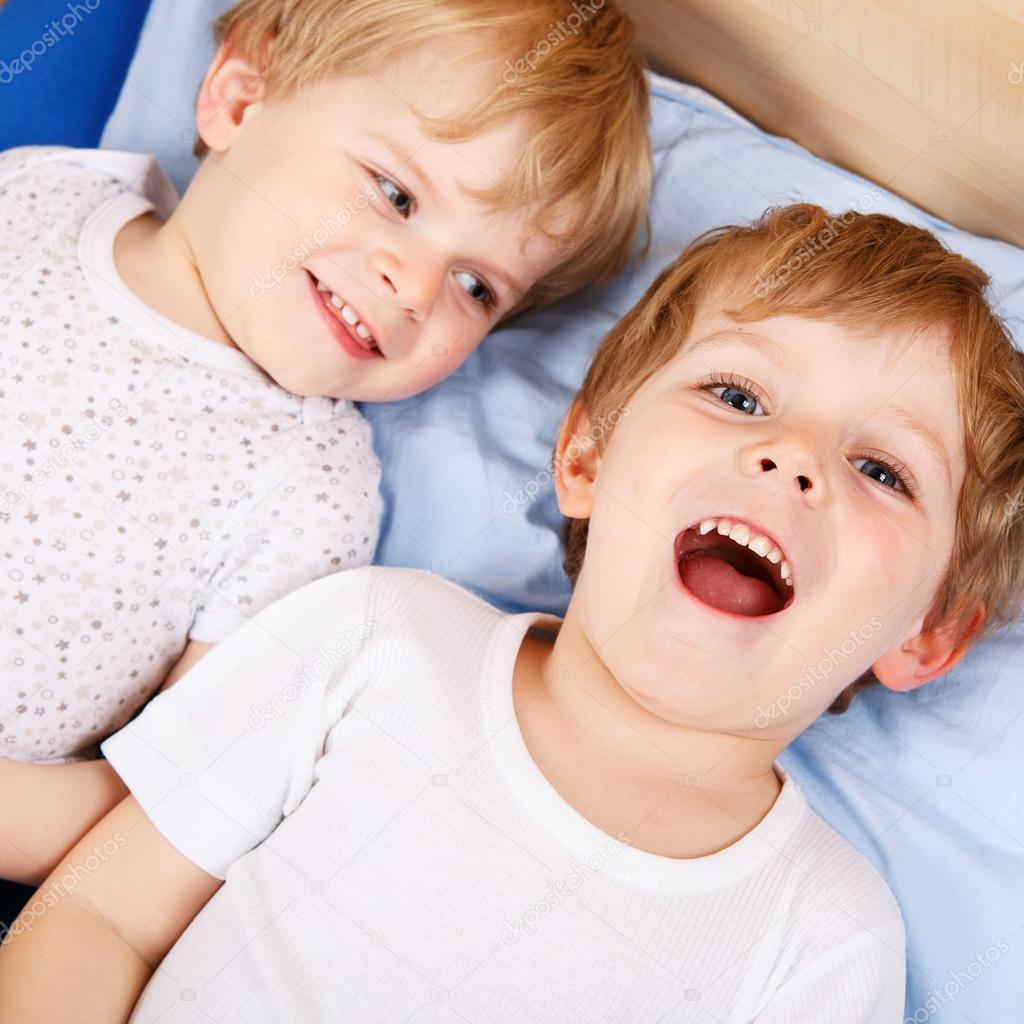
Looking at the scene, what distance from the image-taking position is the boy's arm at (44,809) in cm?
109

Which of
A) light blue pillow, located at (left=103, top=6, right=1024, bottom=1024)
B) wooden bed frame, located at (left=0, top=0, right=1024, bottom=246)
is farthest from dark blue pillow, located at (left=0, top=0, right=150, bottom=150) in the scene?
wooden bed frame, located at (left=0, top=0, right=1024, bottom=246)

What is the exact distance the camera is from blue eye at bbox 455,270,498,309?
1.25 meters

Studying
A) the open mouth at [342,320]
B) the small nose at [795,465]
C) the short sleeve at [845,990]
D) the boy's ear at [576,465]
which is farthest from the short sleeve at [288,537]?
the short sleeve at [845,990]

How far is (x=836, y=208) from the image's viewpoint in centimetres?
129

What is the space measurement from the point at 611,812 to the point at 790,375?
15.4 inches

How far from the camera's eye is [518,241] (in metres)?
1.23

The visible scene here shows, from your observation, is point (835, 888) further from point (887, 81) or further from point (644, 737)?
point (887, 81)

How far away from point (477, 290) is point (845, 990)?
766 mm

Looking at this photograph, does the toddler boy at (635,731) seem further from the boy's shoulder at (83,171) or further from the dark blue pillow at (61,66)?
the dark blue pillow at (61,66)

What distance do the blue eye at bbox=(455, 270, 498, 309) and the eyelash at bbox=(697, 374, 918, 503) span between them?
1.15ft

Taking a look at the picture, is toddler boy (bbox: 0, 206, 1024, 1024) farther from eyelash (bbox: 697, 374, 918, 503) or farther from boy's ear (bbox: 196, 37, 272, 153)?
boy's ear (bbox: 196, 37, 272, 153)

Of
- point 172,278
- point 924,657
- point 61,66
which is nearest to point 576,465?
point 924,657

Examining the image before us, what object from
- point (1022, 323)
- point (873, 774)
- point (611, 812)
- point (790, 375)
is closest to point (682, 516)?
point (790, 375)

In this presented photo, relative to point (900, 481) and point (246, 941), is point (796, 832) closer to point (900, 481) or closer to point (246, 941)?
point (900, 481)
